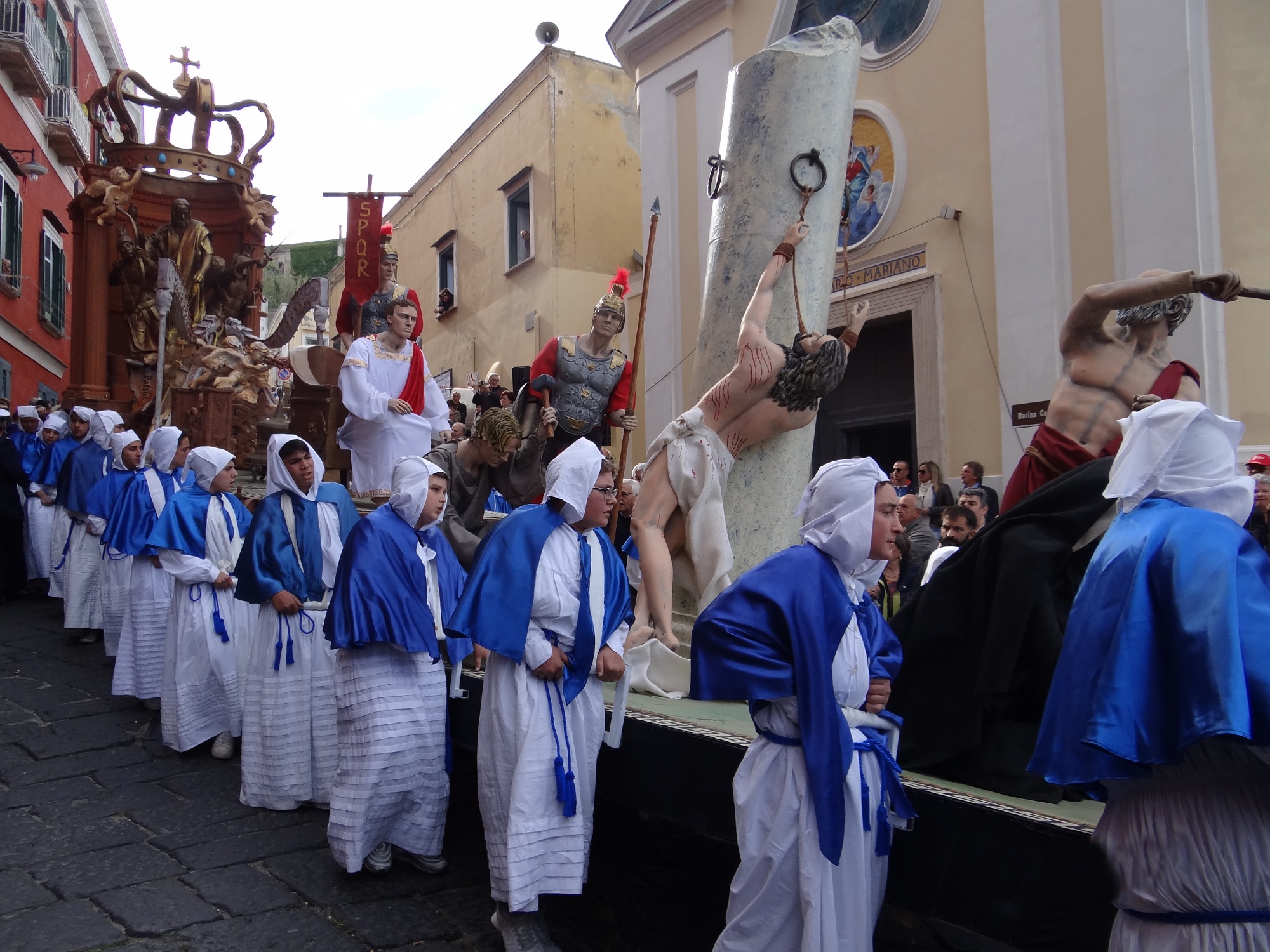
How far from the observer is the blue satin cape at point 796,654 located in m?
2.98

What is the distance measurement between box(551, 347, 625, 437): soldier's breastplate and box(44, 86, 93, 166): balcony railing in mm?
18313

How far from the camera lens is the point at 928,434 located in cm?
1216

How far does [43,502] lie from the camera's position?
1208cm

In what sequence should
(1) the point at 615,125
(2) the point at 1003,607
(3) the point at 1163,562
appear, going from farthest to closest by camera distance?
(1) the point at 615,125 < (2) the point at 1003,607 < (3) the point at 1163,562

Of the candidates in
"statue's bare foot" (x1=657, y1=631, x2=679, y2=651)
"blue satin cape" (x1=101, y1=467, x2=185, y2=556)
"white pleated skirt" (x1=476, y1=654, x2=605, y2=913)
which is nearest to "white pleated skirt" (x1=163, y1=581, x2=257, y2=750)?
"blue satin cape" (x1=101, y1=467, x2=185, y2=556)

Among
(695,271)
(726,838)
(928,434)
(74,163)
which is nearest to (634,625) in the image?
(726,838)

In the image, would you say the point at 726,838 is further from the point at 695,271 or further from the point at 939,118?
the point at 695,271

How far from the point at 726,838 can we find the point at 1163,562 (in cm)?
213

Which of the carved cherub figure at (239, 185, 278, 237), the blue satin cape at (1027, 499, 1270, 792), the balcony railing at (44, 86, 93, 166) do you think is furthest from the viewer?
the balcony railing at (44, 86, 93, 166)

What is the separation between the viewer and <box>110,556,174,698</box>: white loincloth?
299 inches

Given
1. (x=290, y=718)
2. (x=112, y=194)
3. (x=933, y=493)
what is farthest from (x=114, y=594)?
(x=112, y=194)

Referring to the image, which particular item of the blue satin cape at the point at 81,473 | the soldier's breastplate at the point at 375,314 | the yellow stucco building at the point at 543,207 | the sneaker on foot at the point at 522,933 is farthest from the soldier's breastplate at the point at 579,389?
the yellow stucco building at the point at 543,207

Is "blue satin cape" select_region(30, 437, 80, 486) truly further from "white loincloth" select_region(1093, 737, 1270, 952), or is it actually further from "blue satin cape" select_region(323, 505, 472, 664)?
"white loincloth" select_region(1093, 737, 1270, 952)

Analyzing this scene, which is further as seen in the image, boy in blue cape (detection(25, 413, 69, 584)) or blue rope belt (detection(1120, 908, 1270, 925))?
boy in blue cape (detection(25, 413, 69, 584))
